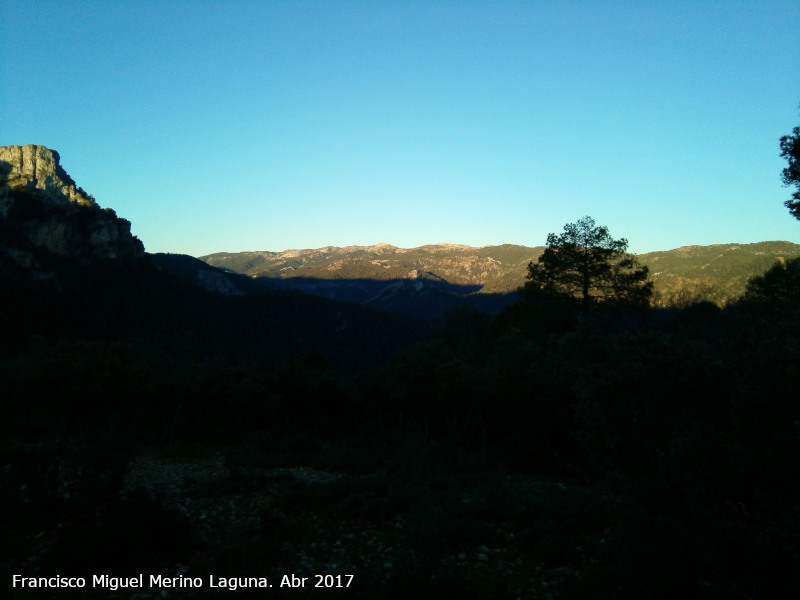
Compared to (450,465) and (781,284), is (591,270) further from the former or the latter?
(450,465)

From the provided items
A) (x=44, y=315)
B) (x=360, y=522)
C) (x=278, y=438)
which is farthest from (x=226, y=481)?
(x=44, y=315)

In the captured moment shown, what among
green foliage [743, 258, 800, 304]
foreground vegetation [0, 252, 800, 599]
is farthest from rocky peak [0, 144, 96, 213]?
green foliage [743, 258, 800, 304]

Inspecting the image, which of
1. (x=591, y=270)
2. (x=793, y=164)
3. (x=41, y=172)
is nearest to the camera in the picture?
(x=793, y=164)

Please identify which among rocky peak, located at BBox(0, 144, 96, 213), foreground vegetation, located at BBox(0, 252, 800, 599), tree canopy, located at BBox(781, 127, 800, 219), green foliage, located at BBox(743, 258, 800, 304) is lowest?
foreground vegetation, located at BBox(0, 252, 800, 599)

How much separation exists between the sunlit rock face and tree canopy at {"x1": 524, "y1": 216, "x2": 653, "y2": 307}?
233 feet

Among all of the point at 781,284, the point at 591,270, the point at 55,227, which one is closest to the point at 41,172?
the point at 55,227

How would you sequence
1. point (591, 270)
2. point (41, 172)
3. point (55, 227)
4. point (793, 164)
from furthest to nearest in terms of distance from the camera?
point (41, 172) → point (55, 227) → point (591, 270) → point (793, 164)

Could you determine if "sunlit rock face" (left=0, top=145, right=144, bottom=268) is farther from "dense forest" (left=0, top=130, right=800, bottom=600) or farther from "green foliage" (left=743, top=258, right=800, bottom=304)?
"green foliage" (left=743, top=258, right=800, bottom=304)

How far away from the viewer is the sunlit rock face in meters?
70.7

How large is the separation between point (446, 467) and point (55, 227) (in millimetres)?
83694

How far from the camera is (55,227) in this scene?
7744 cm

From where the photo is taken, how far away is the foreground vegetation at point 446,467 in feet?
17.7

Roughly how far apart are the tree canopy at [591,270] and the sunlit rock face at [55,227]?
71.0 meters

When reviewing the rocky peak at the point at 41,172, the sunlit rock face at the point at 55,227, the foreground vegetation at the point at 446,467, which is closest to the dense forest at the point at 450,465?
the foreground vegetation at the point at 446,467
